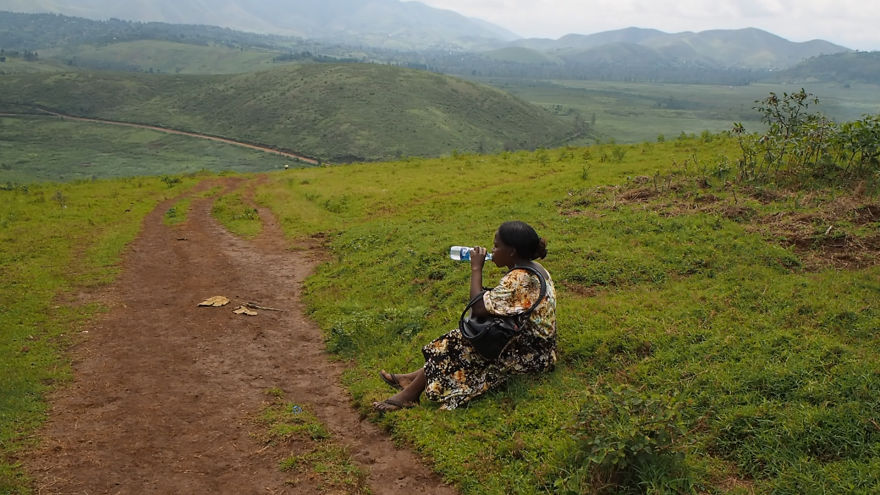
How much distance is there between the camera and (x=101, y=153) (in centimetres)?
10006

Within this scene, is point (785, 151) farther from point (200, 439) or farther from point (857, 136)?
point (200, 439)

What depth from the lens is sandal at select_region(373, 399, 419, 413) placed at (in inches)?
263

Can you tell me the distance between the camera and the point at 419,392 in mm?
6734

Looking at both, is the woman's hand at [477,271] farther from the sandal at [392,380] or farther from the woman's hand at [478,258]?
the sandal at [392,380]

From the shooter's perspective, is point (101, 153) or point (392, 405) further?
point (101, 153)

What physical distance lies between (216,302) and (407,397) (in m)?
6.22

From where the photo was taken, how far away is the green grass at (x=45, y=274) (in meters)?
7.22

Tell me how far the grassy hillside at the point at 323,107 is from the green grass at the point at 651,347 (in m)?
85.2

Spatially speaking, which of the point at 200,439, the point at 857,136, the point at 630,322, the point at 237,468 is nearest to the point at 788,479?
the point at 630,322

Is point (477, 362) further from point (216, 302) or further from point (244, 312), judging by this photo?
point (216, 302)

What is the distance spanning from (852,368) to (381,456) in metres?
4.94

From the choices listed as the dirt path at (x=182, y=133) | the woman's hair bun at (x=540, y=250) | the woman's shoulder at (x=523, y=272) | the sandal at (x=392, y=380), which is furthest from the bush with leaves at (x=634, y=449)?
the dirt path at (x=182, y=133)

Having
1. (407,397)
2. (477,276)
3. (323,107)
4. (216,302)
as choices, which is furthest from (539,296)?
(323,107)

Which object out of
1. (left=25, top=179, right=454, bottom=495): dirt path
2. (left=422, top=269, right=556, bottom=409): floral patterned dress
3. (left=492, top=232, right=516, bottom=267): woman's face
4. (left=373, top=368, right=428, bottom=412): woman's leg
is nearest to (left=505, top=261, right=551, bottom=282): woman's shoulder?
(left=492, top=232, right=516, bottom=267): woman's face
